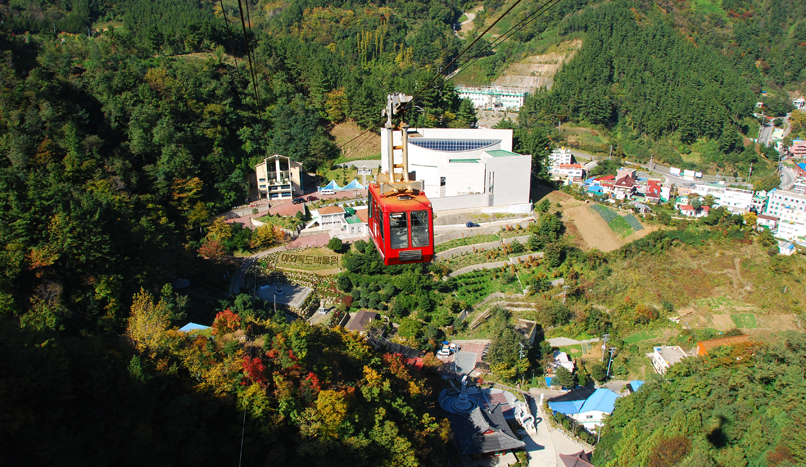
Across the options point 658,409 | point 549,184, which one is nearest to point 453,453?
point 658,409

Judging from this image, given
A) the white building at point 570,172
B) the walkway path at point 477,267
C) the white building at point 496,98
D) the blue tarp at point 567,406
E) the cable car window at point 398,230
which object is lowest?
the blue tarp at point 567,406

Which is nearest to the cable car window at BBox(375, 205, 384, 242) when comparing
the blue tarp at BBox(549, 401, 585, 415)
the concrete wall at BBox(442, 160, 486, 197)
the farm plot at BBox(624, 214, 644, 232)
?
the blue tarp at BBox(549, 401, 585, 415)

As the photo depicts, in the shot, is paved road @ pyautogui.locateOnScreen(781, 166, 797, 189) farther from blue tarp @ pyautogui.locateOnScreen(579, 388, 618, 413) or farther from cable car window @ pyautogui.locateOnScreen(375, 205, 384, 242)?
cable car window @ pyautogui.locateOnScreen(375, 205, 384, 242)

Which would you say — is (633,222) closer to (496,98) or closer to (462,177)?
(462,177)

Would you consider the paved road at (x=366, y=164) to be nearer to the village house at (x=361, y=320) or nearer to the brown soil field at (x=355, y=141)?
the brown soil field at (x=355, y=141)

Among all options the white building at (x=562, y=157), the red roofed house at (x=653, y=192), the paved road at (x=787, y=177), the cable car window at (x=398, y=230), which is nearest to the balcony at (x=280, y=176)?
the cable car window at (x=398, y=230)

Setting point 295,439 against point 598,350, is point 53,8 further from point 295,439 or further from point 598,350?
point 598,350
